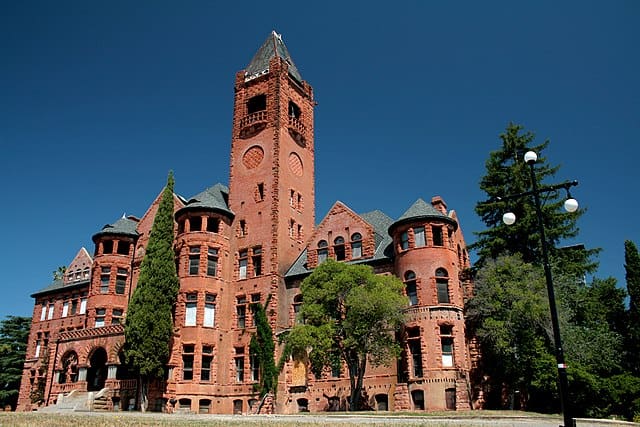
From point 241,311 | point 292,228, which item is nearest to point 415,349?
point 241,311

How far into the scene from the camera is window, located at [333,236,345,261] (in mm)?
45000

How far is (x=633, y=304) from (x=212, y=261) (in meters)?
31.1

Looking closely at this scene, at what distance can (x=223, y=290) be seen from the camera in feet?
149

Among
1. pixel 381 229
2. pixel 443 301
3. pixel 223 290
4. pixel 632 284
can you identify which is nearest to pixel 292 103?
pixel 381 229

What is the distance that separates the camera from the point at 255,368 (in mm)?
42750

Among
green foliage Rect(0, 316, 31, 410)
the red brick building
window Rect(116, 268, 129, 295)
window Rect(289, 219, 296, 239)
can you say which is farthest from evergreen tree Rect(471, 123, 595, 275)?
green foliage Rect(0, 316, 31, 410)

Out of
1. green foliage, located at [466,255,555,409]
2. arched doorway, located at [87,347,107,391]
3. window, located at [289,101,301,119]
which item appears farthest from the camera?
window, located at [289,101,301,119]

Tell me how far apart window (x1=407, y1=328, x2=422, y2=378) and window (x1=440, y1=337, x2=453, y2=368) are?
4.87 ft

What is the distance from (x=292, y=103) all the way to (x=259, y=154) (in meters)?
6.30

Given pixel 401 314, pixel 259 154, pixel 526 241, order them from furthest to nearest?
pixel 259 154
pixel 526 241
pixel 401 314

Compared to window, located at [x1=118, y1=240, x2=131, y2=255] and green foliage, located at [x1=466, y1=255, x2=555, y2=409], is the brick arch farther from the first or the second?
green foliage, located at [x1=466, y1=255, x2=555, y2=409]

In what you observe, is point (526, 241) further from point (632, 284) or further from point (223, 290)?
point (223, 290)

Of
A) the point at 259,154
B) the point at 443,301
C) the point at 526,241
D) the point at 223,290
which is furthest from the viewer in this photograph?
the point at 259,154

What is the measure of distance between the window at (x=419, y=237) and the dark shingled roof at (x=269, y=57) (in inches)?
847
